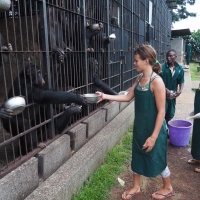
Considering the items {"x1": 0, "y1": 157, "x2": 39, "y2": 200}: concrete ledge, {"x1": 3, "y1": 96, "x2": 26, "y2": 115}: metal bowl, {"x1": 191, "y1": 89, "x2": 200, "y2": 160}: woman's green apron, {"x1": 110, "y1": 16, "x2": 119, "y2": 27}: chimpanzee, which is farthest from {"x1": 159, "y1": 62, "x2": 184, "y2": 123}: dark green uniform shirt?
{"x1": 3, "y1": 96, "x2": 26, "y2": 115}: metal bowl

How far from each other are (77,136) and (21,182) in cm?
123

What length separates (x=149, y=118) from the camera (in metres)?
2.50

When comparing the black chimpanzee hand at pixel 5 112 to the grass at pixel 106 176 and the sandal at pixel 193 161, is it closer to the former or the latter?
the grass at pixel 106 176

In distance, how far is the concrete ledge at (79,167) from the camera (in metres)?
2.38

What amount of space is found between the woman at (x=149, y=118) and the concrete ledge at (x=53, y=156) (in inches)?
36.7

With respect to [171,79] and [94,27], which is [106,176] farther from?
[94,27]

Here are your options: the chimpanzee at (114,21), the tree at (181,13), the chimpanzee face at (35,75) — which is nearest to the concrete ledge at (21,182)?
the chimpanzee face at (35,75)

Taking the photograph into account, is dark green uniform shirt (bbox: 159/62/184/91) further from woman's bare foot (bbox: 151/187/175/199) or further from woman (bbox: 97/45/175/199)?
woman's bare foot (bbox: 151/187/175/199)

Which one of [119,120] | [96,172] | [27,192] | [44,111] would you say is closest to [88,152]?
[96,172]

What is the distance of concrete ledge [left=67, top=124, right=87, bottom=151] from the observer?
3316mm

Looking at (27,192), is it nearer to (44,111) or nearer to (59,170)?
(59,170)

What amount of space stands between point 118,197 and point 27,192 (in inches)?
43.9

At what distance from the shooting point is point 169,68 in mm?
4445

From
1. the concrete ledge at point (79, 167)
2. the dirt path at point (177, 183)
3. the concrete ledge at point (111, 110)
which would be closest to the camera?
the concrete ledge at point (79, 167)
